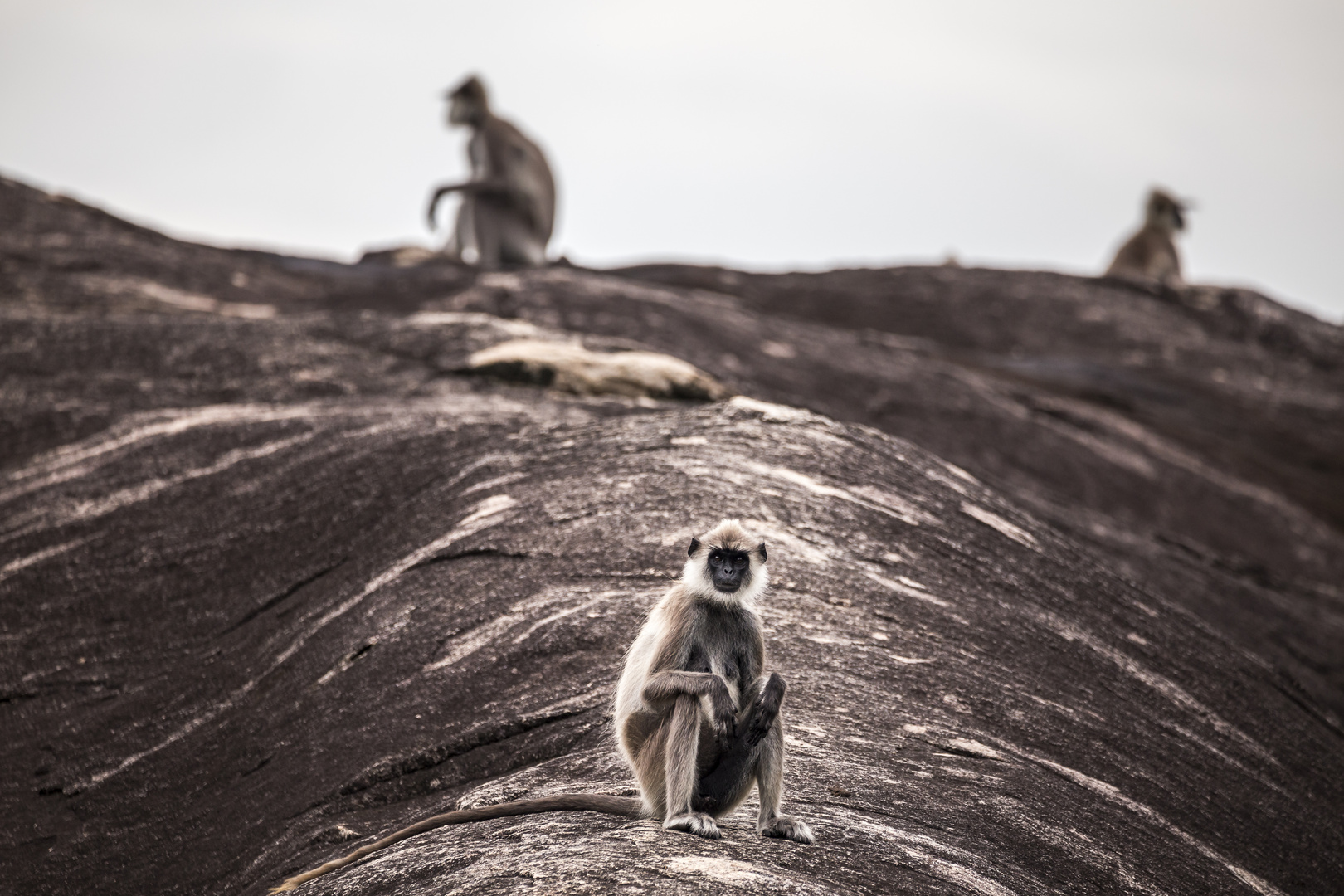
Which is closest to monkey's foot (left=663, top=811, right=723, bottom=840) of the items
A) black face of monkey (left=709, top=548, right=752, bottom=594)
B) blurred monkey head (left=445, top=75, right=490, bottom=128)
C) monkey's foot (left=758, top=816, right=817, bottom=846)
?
monkey's foot (left=758, top=816, right=817, bottom=846)

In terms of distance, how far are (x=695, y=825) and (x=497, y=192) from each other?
2399cm

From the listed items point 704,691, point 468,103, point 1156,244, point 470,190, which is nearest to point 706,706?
point 704,691

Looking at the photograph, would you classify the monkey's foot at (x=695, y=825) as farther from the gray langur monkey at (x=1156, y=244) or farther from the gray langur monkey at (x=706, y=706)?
the gray langur monkey at (x=1156, y=244)

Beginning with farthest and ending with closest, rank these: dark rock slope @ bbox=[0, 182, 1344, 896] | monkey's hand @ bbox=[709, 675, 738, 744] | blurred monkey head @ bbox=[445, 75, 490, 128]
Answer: blurred monkey head @ bbox=[445, 75, 490, 128] < dark rock slope @ bbox=[0, 182, 1344, 896] < monkey's hand @ bbox=[709, 675, 738, 744]

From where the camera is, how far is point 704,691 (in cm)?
746

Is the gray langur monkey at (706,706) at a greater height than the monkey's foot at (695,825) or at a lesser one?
greater

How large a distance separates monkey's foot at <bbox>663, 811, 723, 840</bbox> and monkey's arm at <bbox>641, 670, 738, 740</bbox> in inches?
19.3

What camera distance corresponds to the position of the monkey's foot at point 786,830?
7859mm

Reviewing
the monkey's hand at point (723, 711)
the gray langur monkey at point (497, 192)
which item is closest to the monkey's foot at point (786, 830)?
the monkey's hand at point (723, 711)

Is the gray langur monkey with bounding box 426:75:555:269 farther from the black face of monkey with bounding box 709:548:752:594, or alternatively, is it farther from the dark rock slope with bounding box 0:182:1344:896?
the black face of monkey with bounding box 709:548:752:594

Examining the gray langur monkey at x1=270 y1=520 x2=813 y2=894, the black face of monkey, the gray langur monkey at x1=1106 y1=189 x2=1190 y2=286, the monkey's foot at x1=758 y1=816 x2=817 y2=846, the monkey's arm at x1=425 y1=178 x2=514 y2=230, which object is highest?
the gray langur monkey at x1=1106 y1=189 x2=1190 y2=286

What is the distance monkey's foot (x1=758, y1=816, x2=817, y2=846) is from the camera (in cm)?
786

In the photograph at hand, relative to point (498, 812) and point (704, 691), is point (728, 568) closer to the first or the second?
point (704, 691)

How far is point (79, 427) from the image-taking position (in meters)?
17.8
